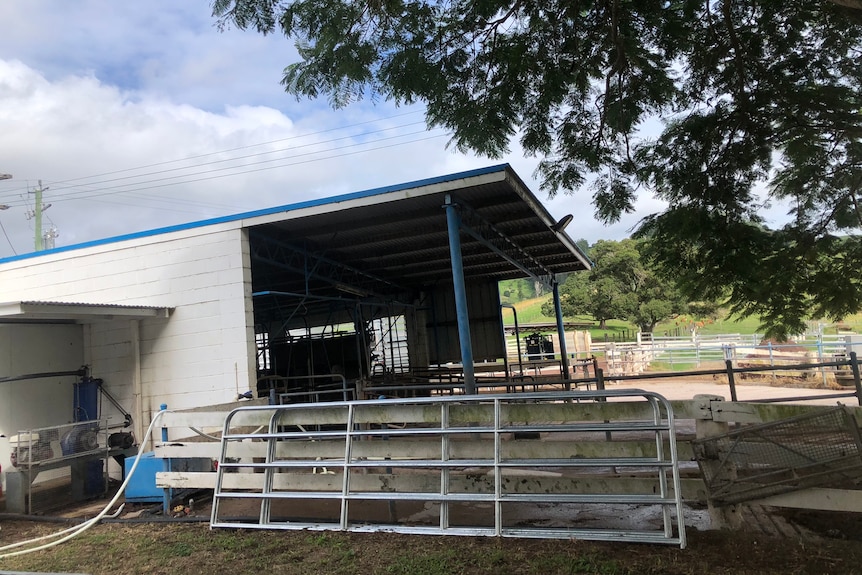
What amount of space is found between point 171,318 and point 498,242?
688 centimetres

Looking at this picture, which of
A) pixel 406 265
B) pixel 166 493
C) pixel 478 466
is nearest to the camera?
pixel 478 466

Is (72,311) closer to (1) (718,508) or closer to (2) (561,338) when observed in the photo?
(1) (718,508)

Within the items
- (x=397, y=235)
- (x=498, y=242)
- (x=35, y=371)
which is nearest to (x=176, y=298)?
(x=35, y=371)

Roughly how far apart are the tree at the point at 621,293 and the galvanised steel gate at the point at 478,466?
3416 centimetres

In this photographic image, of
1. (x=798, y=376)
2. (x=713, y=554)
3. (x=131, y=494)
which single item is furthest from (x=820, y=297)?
(x=798, y=376)

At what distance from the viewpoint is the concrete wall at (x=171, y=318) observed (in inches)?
345

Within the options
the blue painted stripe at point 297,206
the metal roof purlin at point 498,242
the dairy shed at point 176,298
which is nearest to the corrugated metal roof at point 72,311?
the dairy shed at point 176,298

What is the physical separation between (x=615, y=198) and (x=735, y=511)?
4.40 meters

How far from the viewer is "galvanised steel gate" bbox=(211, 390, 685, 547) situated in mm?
4184

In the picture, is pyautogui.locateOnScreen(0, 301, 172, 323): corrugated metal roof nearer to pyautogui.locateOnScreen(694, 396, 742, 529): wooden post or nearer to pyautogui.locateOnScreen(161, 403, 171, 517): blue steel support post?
pyautogui.locateOnScreen(161, 403, 171, 517): blue steel support post

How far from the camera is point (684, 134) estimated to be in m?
6.88

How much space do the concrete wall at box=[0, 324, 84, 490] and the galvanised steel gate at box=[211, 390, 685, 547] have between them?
5.65 m

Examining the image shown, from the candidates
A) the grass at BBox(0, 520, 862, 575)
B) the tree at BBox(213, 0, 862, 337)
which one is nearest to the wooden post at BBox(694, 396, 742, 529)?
the grass at BBox(0, 520, 862, 575)

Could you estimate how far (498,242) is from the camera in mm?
12172
